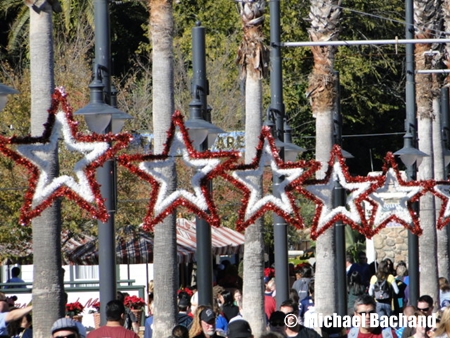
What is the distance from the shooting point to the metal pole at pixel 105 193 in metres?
13.5

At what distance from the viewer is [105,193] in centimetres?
1377

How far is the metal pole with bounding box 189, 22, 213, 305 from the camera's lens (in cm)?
1579

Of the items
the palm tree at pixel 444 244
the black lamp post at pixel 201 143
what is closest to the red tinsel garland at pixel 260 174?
the black lamp post at pixel 201 143

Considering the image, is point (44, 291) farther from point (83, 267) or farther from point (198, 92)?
point (83, 267)

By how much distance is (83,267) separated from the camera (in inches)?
1270

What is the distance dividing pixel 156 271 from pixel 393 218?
559 centimetres

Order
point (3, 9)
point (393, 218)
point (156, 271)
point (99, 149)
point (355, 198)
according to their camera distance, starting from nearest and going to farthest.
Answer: point (99, 149)
point (156, 271)
point (355, 198)
point (393, 218)
point (3, 9)

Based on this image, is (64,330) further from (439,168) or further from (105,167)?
(439,168)

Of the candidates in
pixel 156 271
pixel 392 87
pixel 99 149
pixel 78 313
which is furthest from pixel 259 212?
pixel 392 87

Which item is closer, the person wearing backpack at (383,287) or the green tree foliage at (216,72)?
the person wearing backpack at (383,287)

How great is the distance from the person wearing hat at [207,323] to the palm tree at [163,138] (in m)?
3.75

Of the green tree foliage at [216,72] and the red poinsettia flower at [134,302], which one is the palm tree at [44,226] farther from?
the green tree foliage at [216,72]

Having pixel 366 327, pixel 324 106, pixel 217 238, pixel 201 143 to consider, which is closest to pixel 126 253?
pixel 217 238

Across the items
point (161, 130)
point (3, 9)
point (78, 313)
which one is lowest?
point (78, 313)
